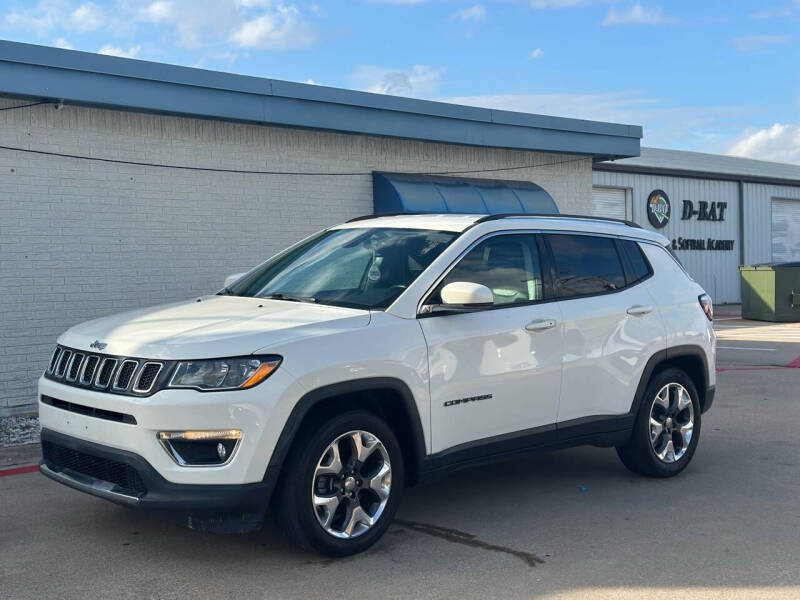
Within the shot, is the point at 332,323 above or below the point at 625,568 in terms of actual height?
above

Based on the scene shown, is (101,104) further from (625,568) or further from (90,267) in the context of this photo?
(625,568)

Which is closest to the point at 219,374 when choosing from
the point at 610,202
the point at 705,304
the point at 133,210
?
the point at 705,304

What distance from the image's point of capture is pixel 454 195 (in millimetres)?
14680

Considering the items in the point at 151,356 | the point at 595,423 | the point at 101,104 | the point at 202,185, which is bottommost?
the point at 595,423

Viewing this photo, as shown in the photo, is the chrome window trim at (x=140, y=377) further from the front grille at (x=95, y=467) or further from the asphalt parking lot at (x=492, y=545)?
the asphalt parking lot at (x=492, y=545)

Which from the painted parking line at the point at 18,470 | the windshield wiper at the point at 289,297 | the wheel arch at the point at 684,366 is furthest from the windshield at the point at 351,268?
the painted parking line at the point at 18,470

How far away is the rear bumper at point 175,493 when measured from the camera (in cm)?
450

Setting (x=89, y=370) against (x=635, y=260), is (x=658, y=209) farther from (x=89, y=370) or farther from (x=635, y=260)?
(x=89, y=370)

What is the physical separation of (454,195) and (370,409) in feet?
31.9

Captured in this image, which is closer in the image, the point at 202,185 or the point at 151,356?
the point at 151,356

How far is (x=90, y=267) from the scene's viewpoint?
1107 cm

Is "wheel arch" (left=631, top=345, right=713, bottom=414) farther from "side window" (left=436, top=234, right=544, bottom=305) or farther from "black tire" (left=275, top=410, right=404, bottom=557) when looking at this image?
"black tire" (left=275, top=410, right=404, bottom=557)

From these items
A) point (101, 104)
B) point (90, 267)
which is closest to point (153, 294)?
point (90, 267)

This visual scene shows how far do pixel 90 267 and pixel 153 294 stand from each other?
87cm
